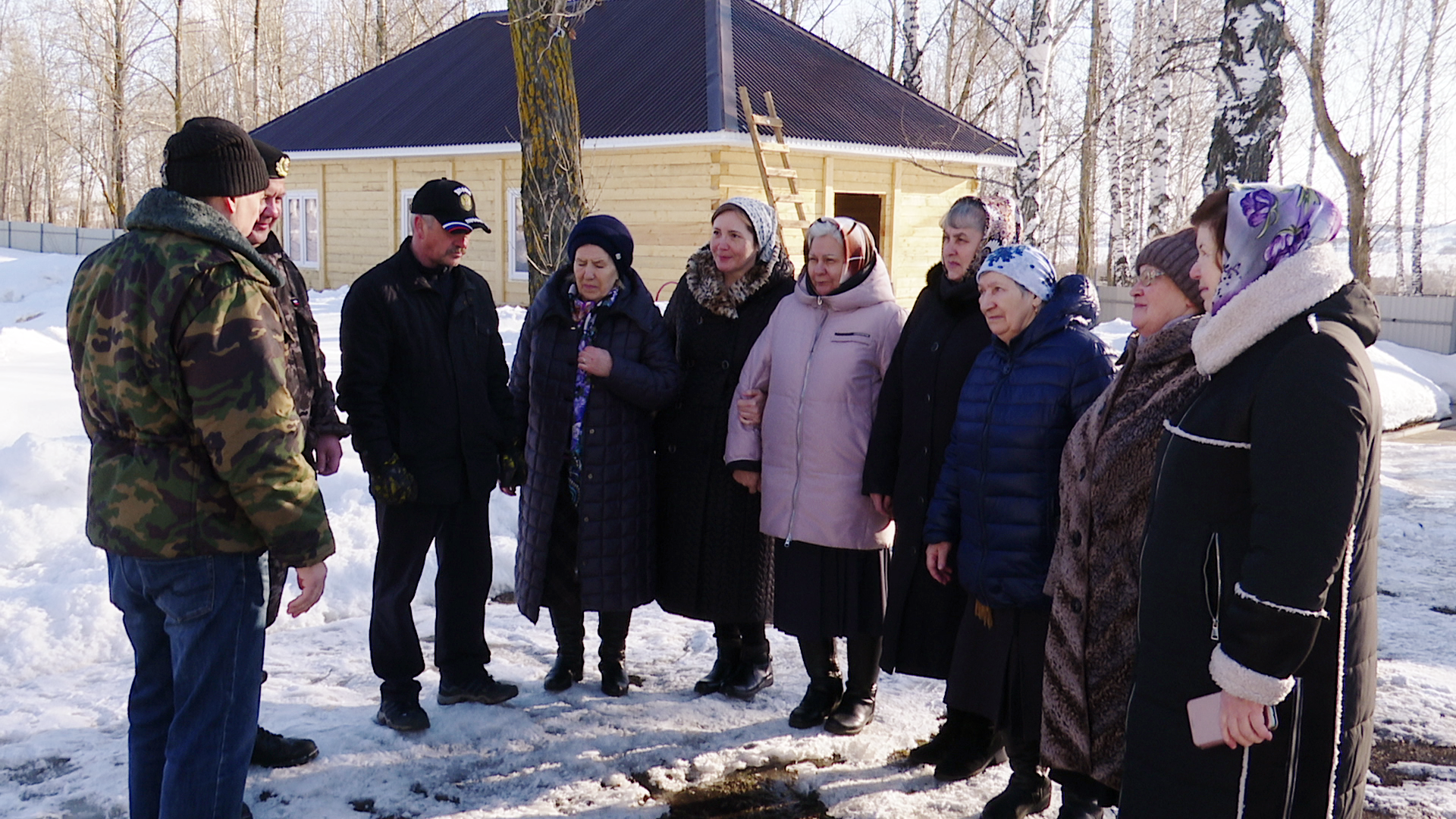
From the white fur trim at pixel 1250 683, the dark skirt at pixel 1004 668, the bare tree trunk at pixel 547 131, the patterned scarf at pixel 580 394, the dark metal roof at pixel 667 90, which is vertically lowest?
the dark skirt at pixel 1004 668

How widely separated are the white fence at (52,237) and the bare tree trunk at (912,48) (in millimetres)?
24802

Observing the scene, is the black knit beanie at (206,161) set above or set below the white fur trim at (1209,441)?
above

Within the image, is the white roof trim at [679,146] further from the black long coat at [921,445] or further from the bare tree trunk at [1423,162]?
the bare tree trunk at [1423,162]

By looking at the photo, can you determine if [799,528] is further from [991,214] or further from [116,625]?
[116,625]

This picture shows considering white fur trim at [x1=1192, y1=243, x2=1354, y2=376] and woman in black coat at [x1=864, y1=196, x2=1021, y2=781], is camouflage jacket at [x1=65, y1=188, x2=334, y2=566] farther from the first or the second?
white fur trim at [x1=1192, y1=243, x2=1354, y2=376]

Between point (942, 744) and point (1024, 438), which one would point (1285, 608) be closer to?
point (1024, 438)

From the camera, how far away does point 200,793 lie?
2.68 metres

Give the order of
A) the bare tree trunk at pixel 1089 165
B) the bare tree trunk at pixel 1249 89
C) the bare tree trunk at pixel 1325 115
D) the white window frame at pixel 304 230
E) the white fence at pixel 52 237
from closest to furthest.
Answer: the bare tree trunk at pixel 1249 89 < the bare tree trunk at pixel 1325 115 < the white window frame at pixel 304 230 < the bare tree trunk at pixel 1089 165 < the white fence at pixel 52 237

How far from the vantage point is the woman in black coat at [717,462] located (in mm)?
4273

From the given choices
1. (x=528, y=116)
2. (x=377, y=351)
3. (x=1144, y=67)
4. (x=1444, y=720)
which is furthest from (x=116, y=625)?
(x=1144, y=67)

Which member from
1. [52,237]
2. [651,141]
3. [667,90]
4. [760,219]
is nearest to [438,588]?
[760,219]

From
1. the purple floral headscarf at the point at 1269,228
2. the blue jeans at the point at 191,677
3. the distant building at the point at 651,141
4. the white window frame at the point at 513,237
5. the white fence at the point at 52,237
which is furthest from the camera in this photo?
the white fence at the point at 52,237

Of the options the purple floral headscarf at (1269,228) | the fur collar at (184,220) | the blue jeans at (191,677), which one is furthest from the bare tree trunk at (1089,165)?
the blue jeans at (191,677)

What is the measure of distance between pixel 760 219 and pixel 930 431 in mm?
1097
